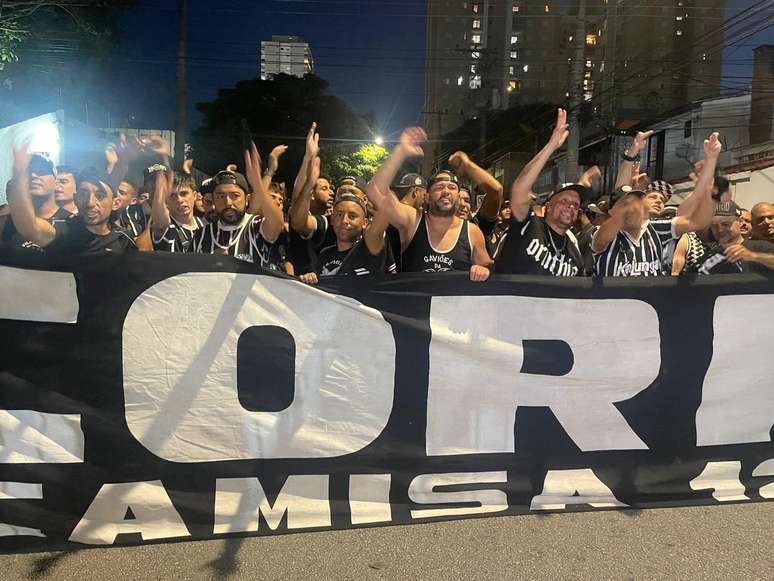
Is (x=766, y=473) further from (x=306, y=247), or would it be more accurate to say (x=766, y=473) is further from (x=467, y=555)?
(x=306, y=247)

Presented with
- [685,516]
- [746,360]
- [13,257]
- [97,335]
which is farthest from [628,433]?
[13,257]

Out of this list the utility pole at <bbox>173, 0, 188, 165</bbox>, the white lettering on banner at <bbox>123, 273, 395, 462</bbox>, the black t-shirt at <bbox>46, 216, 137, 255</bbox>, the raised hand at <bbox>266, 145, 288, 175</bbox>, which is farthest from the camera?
the utility pole at <bbox>173, 0, 188, 165</bbox>

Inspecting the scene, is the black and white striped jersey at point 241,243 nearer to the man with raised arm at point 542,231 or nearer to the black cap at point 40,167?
the black cap at point 40,167

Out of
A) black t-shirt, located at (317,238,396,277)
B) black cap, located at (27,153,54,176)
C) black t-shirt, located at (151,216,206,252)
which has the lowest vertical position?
black t-shirt, located at (317,238,396,277)

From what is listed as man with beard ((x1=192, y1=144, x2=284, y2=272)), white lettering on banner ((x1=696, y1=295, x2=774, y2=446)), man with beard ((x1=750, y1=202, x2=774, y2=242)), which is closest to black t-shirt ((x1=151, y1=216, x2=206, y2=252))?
man with beard ((x1=192, y1=144, x2=284, y2=272))

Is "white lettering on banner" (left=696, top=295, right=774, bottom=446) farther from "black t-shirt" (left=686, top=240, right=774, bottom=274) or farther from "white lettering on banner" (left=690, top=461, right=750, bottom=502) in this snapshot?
"black t-shirt" (left=686, top=240, right=774, bottom=274)

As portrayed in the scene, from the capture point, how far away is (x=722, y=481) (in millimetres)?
3434

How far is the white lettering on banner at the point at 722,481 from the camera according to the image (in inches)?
134

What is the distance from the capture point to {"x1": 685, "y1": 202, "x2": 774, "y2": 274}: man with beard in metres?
3.62

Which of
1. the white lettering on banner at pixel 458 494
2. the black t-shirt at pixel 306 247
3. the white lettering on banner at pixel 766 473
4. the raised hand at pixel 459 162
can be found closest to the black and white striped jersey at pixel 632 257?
the raised hand at pixel 459 162

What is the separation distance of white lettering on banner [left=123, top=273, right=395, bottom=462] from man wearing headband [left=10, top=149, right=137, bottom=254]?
2.16ft

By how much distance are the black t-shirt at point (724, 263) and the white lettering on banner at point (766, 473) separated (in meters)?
1.12

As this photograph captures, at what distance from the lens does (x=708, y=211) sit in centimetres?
376

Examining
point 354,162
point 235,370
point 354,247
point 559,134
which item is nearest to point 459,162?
point 559,134
